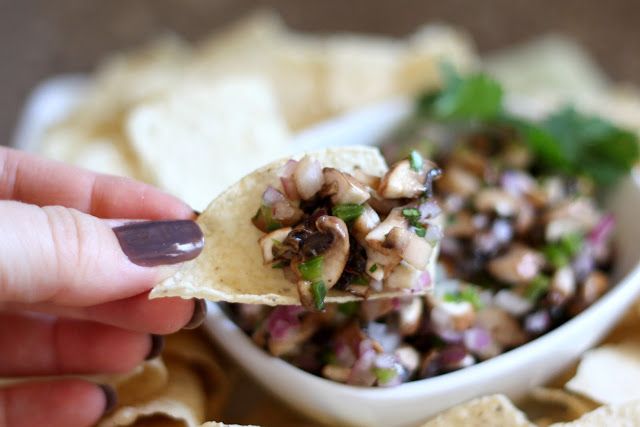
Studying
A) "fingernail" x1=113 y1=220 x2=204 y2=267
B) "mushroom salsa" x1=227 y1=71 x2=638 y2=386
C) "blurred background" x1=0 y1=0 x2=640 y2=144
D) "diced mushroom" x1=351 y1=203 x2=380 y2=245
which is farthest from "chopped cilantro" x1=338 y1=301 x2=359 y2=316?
"blurred background" x1=0 y1=0 x2=640 y2=144

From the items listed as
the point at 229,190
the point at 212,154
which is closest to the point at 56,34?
the point at 212,154

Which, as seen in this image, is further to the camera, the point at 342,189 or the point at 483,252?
the point at 483,252

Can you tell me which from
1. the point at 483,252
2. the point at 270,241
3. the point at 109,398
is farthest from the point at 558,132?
the point at 109,398

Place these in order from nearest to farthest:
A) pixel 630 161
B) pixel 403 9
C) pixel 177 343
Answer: pixel 177 343 → pixel 630 161 → pixel 403 9

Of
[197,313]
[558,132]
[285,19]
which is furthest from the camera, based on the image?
[285,19]

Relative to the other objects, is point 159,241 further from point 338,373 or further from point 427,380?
point 427,380

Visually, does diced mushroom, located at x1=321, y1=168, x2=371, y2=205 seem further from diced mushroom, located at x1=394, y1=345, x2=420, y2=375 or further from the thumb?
diced mushroom, located at x1=394, y1=345, x2=420, y2=375

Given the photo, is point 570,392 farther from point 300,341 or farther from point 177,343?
point 177,343
